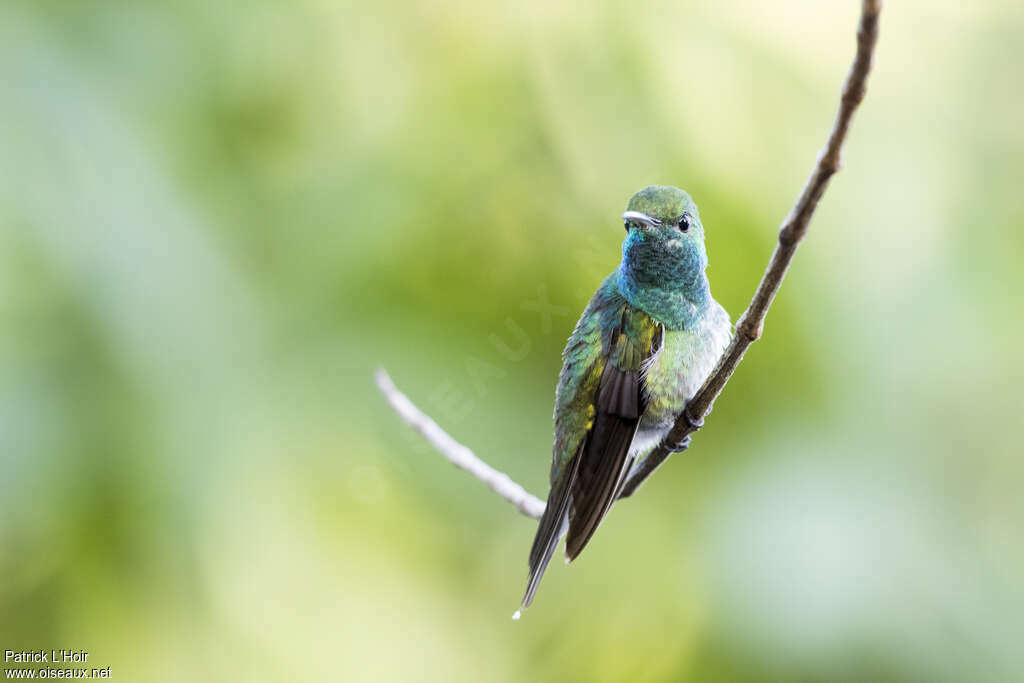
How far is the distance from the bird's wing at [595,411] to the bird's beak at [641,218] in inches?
13.7

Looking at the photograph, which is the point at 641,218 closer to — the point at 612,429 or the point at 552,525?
the point at 612,429

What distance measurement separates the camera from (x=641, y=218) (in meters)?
1.82

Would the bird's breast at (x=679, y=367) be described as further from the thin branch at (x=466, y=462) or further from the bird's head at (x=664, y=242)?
the thin branch at (x=466, y=462)

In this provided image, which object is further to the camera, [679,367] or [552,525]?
[679,367]

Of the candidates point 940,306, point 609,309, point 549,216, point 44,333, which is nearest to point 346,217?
point 549,216

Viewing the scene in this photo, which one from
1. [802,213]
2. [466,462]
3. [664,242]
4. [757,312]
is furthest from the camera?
[466,462]

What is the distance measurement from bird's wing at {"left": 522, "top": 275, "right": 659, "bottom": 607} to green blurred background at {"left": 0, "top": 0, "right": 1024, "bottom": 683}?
3.67 ft

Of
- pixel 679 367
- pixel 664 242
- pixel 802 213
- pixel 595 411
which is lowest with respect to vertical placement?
pixel 595 411

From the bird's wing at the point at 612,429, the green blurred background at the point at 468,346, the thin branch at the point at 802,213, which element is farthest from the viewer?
the green blurred background at the point at 468,346

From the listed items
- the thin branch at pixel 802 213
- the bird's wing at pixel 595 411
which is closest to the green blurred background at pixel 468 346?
the bird's wing at pixel 595 411

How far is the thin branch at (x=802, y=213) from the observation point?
0.96 metres

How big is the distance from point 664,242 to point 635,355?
0.31 m

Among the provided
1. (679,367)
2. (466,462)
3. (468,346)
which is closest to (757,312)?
(679,367)

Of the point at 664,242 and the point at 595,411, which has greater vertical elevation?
the point at 664,242
